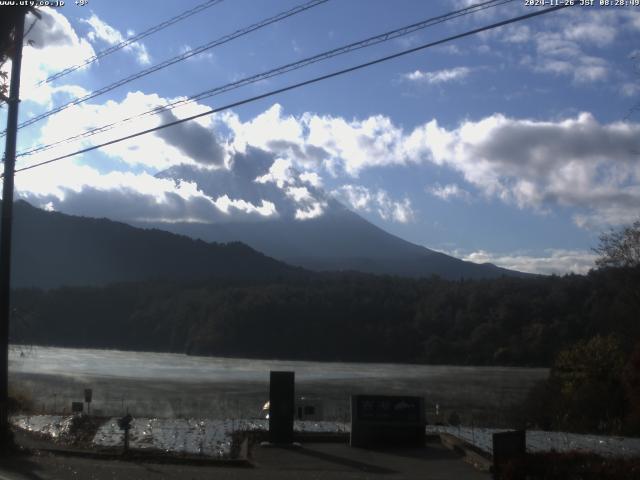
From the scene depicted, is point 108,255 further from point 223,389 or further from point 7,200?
point 7,200

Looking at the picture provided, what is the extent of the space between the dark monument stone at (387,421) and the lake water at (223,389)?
928 centimetres

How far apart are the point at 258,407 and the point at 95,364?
33925 millimetres

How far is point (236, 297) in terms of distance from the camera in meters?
104

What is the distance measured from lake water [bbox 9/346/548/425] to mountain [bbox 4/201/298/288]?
6634 centimetres

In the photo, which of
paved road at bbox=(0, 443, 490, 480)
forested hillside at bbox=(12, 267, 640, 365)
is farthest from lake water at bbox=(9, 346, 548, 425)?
forested hillside at bbox=(12, 267, 640, 365)

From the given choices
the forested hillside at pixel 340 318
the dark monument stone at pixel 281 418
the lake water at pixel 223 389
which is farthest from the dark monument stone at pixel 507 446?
the forested hillside at pixel 340 318

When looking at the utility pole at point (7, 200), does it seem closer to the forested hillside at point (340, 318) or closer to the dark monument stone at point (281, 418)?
the dark monument stone at point (281, 418)

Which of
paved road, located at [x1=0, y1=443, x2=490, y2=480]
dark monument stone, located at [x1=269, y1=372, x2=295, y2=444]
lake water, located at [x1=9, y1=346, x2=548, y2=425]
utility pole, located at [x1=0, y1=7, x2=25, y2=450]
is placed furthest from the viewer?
lake water, located at [x1=9, y1=346, x2=548, y2=425]

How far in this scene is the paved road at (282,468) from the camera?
14.5 metres

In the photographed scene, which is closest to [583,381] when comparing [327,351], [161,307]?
[327,351]

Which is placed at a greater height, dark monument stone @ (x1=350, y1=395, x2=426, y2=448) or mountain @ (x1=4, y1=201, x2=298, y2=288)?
mountain @ (x1=4, y1=201, x2=298, y2=288)

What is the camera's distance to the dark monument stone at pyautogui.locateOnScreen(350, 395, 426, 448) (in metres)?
19.1

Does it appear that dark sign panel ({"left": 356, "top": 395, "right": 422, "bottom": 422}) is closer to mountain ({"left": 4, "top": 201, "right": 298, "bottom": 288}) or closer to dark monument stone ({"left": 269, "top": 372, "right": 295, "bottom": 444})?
dark monument stone ({"left": 269, "top": 372, "right": 295, "bottom": 444})

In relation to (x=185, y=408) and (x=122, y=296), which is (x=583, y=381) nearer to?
(x=185, y=408)
